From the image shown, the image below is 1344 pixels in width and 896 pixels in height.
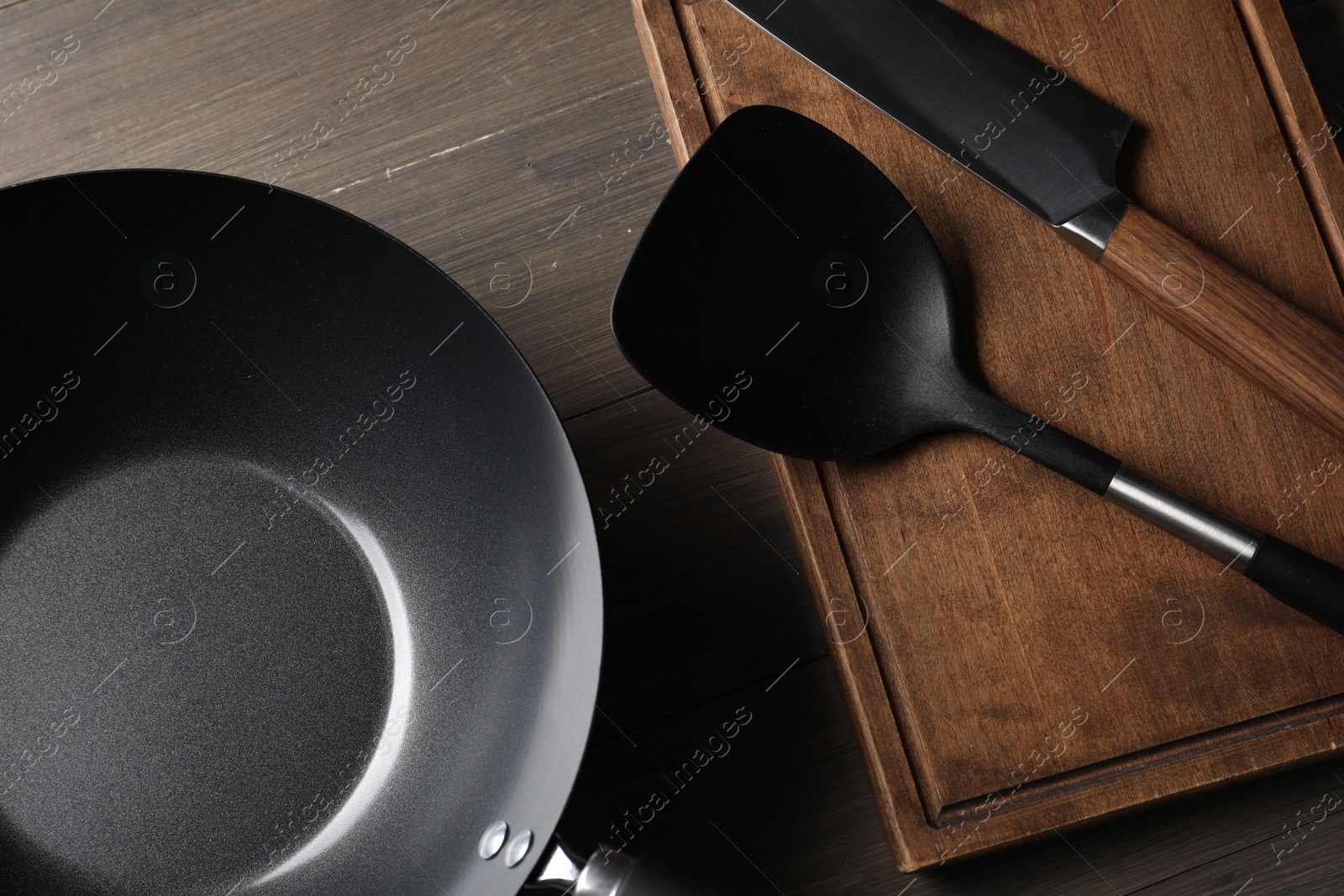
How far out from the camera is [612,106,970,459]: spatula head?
375 millimetres

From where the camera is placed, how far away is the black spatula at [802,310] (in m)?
0.37

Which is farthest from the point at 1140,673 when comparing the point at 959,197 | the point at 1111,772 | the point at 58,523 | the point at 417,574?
the point at 58,523

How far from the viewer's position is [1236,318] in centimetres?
36

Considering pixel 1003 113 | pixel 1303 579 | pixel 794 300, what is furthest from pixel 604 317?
pixel 1303 579

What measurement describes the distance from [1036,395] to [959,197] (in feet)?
0.31

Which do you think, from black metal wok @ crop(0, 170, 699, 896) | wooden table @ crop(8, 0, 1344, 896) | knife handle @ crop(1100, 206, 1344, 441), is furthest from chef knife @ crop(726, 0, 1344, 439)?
black metal wok @ crop(0, 170, 699, 896)

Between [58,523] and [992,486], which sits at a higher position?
[58,523]

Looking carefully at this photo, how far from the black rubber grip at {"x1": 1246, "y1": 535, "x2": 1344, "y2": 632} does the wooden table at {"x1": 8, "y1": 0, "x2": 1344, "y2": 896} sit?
0.44 feet

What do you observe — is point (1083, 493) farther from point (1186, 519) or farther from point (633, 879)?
point (633, 879)

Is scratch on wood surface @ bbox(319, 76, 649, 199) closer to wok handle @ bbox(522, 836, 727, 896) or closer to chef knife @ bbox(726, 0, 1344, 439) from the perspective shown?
chef knife @ bbox(726, 0, 1344, 439)

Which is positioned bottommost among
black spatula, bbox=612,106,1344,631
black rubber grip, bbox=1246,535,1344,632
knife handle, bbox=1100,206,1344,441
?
black rubber grip, bbox=1246,535,1344,632

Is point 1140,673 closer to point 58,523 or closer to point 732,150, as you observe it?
point 732,150

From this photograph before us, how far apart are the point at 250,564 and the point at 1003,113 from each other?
0.40m

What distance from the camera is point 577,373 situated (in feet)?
1.43
